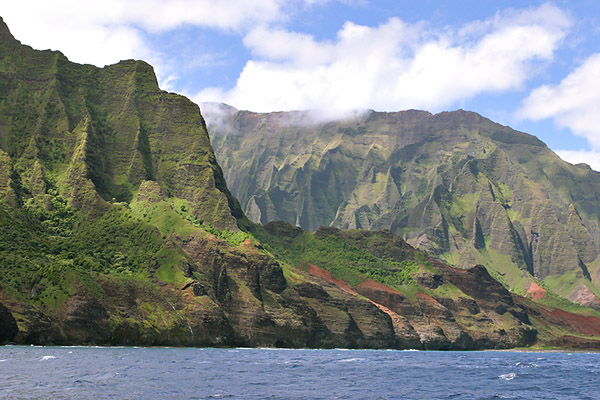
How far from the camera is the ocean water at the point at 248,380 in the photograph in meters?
104

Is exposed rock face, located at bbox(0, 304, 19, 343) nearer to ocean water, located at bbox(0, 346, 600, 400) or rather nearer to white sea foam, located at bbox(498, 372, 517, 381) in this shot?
ocean water, located at bbox(0, 346, 600, 400)

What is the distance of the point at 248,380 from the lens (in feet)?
406

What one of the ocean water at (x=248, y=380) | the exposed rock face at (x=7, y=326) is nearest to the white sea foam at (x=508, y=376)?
the ocean water at (x=248, y=380)

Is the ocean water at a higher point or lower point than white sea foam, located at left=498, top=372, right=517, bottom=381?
higher

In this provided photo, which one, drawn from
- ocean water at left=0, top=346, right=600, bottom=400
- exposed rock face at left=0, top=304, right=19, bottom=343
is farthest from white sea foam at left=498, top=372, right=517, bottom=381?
exposed rock face at left=0, top=304, right=19, bottom=343

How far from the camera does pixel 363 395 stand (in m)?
110

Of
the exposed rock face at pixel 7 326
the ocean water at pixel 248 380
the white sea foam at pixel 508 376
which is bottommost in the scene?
the white sea foam at pixel 508 376

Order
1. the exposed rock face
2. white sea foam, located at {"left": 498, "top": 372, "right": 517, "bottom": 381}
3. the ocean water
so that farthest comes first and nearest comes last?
the exposed rock face < white sea foam, located at {"left": 498, "top": 372, "right": 517, "bottom": 381} < the ocean water

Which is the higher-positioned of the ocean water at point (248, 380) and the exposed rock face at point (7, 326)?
the exposed rock face at point (7, 326)

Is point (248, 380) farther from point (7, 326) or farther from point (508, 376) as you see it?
point (7, 326)

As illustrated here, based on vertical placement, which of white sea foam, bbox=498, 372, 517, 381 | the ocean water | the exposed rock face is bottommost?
white sea foam, bbox=498, 372, 517, 381

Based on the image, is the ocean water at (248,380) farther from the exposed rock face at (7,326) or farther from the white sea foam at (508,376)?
the exposed rock face at (7,326)

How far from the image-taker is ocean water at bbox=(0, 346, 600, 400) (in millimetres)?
103875

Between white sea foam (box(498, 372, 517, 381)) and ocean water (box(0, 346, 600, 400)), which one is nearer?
ocean water (box(0, 346, 600, 400))
